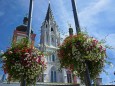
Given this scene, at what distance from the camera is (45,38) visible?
1796 inches

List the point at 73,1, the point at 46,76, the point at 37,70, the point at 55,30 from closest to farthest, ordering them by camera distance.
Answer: the point at 37,70
the point at 73,1
the point at 46,76
the point at 55,30

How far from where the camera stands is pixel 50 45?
44250mm

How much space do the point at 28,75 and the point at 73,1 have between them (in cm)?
377

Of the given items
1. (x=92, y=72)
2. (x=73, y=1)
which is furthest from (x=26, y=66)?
(x=73, y=1)

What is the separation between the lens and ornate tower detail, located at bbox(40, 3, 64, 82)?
1542 inches

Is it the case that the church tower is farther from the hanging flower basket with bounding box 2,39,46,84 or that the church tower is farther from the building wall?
the hanging flower basket with bounding box 2,39,46,84

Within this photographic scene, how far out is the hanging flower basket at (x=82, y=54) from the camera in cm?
693

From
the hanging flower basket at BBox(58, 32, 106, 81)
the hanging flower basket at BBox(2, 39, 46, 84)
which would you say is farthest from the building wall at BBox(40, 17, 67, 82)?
the hanging flower basket at BBox(58, 32, 106, 81)

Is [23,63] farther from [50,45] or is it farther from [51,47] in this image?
[50,45]

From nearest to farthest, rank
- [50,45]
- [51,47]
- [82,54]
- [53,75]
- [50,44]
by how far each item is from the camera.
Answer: [82,54] → [53,75] → [51,47] → [50,45] → [50,44]

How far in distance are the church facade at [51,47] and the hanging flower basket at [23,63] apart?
2713 centimetres

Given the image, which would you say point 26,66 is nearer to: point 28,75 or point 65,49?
point 28,75

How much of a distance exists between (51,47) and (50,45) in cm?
86

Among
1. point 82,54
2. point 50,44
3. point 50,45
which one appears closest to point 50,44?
point 50,44
